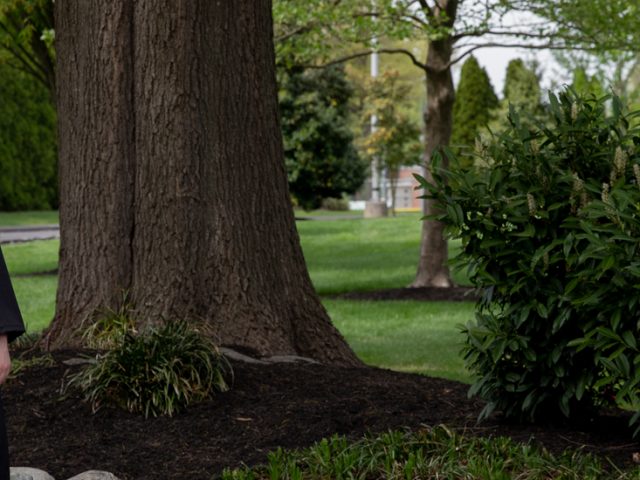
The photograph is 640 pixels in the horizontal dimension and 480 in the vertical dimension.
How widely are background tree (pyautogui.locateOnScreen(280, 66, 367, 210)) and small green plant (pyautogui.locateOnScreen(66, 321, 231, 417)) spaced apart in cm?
2493

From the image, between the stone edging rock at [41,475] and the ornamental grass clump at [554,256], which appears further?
the ornamental grass clump at [554,256]

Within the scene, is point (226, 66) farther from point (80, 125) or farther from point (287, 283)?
point (287, 283)

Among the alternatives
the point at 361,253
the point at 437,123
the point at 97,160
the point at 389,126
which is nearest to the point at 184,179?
the point at 97,160

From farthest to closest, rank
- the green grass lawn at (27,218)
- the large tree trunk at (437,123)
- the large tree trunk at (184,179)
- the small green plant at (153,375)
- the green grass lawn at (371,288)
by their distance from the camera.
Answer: the green grass lawn at (27,218), the large tree trunk at (437,123), the green grass lawn at (371,288), the large tree trunk at (184,179), the small green plant at (153,375)

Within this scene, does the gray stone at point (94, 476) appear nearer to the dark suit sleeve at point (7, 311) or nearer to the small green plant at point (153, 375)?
the small green plant at point (153, 375)

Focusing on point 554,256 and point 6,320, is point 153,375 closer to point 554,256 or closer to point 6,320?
point 554,256

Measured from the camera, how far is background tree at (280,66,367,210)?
3166 centimetres

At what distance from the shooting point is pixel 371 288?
52.2ft

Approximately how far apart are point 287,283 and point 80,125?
1.70 metres

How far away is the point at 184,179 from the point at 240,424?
1803mm

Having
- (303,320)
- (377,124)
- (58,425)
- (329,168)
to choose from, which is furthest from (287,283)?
(377,124)

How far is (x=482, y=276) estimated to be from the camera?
5.06 metres

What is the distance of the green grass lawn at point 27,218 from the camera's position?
113ft

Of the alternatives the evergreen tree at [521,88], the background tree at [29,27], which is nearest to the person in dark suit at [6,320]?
the background tree at [29,27]
